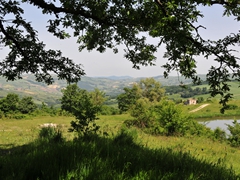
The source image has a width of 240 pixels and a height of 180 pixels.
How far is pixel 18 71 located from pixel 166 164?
4626 millimetres

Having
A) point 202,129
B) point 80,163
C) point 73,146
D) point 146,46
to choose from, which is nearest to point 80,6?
point 146,46

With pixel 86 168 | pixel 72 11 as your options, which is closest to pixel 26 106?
pixel 72 11

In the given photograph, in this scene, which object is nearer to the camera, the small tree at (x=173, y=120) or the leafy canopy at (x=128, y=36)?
the leafy canopy at (x=128, y=36)

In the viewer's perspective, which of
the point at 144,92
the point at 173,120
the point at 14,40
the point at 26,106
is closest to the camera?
the point at 14,40

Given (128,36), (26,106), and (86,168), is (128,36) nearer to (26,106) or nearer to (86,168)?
(86,168)

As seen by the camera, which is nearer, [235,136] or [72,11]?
[72,11]

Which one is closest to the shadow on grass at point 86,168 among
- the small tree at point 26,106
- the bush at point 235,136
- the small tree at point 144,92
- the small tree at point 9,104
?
the bush at point 235,136

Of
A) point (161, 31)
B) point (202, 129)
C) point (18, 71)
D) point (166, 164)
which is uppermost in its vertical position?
point (161, 31)

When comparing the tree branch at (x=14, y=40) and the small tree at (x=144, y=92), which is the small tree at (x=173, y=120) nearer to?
the tree branch at (x=14, y=40)

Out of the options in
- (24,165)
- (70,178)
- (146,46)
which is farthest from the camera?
(146,46)

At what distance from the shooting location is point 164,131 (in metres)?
16.9

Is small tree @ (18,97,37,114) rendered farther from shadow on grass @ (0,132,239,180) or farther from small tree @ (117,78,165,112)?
shadow on grass @ (0,132,239,180)

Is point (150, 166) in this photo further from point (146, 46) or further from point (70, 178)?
point (146, 46)

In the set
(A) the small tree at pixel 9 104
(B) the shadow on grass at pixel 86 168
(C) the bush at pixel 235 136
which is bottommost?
(C) the bush at pixel 235 136
